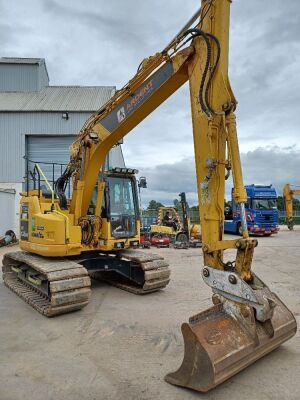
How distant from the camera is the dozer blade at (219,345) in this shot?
3.76 m

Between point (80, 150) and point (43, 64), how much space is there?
76.1 feet

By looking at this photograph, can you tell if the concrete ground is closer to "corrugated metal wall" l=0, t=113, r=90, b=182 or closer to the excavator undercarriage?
the excavator undercarriage

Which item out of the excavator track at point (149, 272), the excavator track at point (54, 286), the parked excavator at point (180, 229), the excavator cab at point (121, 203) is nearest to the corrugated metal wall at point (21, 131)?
the parked excavator at point (180, 229)

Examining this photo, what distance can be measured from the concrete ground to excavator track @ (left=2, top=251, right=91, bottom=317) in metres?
0.18

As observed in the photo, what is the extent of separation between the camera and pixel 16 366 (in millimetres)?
4449

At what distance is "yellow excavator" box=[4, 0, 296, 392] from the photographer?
13.0 ft

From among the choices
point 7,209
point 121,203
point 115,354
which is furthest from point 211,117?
point 7,209

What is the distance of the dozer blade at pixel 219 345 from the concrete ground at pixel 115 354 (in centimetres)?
17

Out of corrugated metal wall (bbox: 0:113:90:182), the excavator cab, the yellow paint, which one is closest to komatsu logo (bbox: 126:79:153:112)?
the yellow paint

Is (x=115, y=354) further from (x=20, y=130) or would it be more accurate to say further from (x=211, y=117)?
(x=20, y=130)

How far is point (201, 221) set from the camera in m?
4.64

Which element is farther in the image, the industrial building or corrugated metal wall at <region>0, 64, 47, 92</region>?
corrugated metal wall at <region>0, 64, 47, 92</region>

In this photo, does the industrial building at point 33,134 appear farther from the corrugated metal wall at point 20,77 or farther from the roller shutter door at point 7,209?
the corrugated metal wall at point 20,77

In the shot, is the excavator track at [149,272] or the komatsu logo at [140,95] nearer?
the komatsu logo at [140,95]
